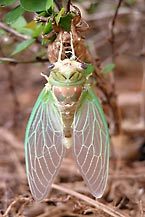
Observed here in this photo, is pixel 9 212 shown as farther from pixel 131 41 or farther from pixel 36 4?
pixel 131 41

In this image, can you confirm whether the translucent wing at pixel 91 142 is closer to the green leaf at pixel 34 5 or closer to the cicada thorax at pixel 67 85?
the cicada thorax at pixel 67 85

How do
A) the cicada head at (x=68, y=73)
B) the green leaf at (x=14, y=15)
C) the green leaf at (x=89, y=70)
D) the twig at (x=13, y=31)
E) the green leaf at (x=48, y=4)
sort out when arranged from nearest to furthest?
the green leaf at (x=48, y=4) → the green leaf at (x=14, y=15) → the cicada head at (x=68, y=73) → the green leaf at (x=89, y=70) → the twig at (x=13, y=31)

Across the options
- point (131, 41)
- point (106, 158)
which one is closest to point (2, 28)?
point (106, 158)

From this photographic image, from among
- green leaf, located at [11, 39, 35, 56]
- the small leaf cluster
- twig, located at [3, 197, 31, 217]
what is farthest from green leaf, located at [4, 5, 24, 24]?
twig, located at [3, 197, 31, 217]

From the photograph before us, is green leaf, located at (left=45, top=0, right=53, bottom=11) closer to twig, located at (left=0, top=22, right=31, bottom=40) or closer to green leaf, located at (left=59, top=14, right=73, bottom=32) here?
green leaf, located at (left=59, top=14, right=73, bottom=32)

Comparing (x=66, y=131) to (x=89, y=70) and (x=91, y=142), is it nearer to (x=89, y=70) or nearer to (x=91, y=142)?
(x=91, y=142)

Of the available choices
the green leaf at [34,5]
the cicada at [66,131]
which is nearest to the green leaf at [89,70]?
the cicada at [66,131]
